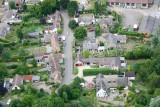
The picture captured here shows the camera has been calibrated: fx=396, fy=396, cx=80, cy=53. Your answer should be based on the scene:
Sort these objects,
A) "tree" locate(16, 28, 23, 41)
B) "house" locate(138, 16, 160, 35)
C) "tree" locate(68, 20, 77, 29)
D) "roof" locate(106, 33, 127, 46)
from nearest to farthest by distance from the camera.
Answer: "roof" locate(106, 33, 127, 46)
"tree" locate(16, 28, 23, 41)
"house" locate(138, 16, 160, 35)
"tree" locate(68, 20, 77, 29)

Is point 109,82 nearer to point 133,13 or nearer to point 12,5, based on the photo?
point 133,13

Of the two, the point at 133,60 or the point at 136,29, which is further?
the point at 136,29

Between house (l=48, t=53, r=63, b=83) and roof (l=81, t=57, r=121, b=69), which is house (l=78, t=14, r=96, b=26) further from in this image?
roof (l=81, t=57, r=121, b=69)

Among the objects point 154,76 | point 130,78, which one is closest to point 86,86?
point 130,78

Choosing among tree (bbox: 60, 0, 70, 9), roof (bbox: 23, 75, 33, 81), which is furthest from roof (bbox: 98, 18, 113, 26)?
roof (bbox: 23, 75, 33, 81)

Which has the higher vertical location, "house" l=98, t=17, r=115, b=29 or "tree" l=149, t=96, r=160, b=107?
"house" l=98, t=17, r=115, b=29

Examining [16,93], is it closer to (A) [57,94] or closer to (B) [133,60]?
(A) [57,94]

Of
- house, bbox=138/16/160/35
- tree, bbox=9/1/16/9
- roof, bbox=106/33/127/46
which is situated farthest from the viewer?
tree, bbox=9/1/16/9
